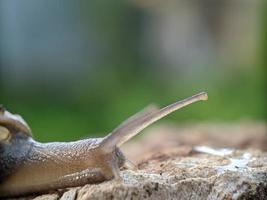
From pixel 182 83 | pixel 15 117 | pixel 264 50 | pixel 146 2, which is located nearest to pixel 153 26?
A: pixel 146 2

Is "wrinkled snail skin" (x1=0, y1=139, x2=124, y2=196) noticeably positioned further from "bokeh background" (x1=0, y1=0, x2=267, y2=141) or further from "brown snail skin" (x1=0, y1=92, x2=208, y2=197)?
"bokeh background" (x1=0, y1=0, x2=267, y2=141)

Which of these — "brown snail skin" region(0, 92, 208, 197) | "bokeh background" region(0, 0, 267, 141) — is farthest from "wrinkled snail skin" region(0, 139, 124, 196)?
"bokeh background" region(0, 0, 267, 141)

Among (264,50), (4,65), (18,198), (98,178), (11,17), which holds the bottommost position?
(4,65)

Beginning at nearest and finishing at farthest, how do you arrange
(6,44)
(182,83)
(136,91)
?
(136,91) < (182,83) < (6,44)

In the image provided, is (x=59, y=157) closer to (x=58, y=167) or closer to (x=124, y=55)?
(x=58, y=167)

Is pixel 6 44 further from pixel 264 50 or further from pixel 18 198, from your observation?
pixel 18 198

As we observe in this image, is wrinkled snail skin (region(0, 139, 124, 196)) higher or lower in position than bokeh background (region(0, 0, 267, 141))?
higher
